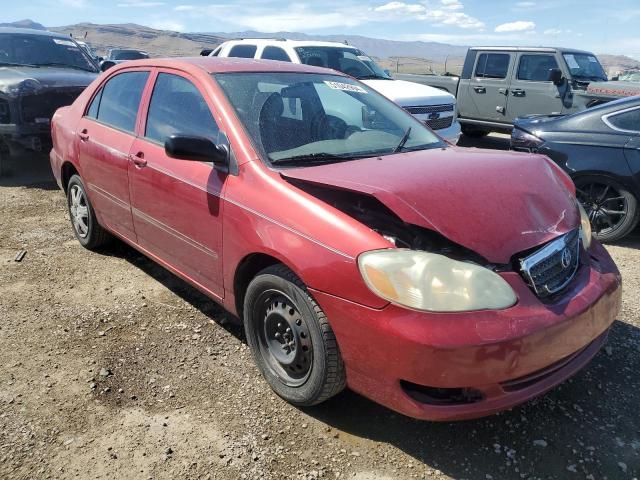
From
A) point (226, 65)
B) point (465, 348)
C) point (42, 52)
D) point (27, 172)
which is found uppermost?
point (226, 65)

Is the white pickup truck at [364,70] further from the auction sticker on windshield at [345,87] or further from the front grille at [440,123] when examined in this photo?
the auction sticker on windshield at [345,87]

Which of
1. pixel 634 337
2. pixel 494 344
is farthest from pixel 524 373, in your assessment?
pixel 634 337

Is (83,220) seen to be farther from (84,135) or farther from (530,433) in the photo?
(530,433)

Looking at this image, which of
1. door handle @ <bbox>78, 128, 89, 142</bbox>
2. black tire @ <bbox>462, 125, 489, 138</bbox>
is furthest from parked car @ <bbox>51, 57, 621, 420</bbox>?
black tire @ <bbox>462, 125, 489, 138</bbox>

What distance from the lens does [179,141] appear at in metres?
2.70

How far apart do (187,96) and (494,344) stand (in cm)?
234

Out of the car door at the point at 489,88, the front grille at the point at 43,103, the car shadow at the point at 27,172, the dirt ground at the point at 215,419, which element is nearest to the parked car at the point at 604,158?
the dirt ground at the point at 215,419

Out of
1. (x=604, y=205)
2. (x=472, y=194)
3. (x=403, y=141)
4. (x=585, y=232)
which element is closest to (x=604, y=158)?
(x=604, y=205)

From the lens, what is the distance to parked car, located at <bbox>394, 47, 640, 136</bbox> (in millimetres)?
9391

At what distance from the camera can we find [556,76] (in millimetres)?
9391

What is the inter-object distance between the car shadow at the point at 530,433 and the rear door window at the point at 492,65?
28.3ft

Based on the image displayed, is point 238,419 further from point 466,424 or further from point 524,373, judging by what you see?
point 524,373

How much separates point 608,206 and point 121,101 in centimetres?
454

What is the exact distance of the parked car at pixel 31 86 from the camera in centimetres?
687
